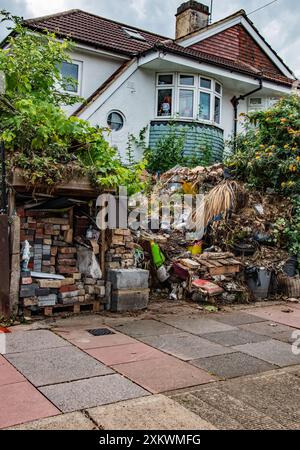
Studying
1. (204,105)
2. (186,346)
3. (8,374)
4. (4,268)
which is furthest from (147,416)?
(204,105)

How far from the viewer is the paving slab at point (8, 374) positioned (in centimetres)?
390

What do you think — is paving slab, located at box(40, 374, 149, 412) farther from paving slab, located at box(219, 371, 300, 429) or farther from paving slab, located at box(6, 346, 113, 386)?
paving slab, located at box(219, 371, 300, 429)

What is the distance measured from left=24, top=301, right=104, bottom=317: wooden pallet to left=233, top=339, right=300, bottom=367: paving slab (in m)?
2.29

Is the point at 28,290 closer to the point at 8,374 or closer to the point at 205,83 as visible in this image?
the point at 8,374

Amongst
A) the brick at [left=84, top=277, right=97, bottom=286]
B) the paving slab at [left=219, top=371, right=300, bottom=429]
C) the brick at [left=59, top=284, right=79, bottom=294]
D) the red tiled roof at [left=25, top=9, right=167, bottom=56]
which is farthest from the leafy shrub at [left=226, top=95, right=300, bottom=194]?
the red tiled roof at [left=25, top=9, right=167, bottom=56]

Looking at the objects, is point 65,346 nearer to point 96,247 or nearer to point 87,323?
point 87,323

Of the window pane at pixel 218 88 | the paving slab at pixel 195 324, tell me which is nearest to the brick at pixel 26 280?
the paving slab at pixel 195 324

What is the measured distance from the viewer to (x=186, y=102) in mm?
15039

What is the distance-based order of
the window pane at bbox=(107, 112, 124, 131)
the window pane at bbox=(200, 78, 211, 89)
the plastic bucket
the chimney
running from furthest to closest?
1. the chimney
2. the window pane at bbox=(200, 78, 211, 89)
3. the window pane at bbox=(107, 112, 124, 131)
4. the plastic bucket

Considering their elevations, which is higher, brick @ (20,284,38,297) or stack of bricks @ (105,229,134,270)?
stack of bricks @ (105,229,134,270)

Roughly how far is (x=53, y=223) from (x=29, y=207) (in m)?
0.43

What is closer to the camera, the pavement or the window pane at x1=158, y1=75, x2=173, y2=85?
the pavement

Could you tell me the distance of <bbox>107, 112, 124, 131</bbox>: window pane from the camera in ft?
45.6

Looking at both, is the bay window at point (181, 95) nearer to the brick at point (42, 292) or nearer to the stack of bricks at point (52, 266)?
the stack of bricks at point (52, 266)
